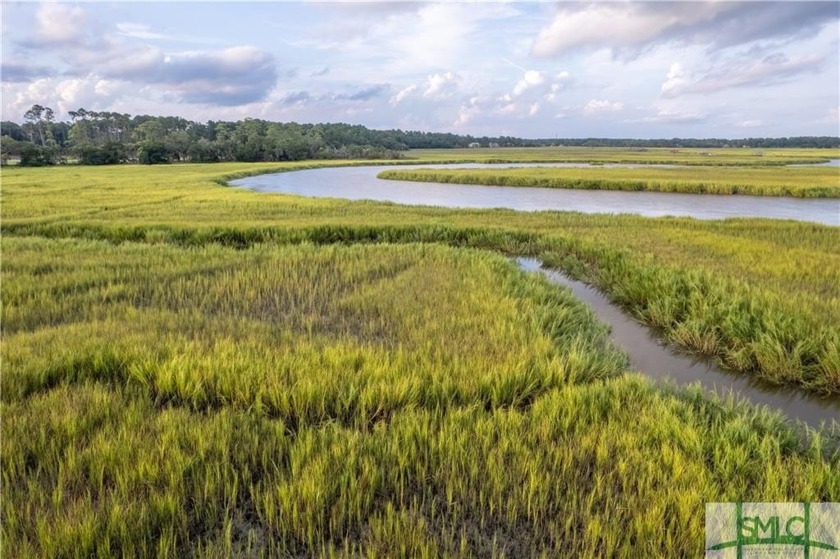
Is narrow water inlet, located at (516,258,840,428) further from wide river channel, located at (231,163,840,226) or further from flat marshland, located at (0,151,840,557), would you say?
wide river channel, located at (231,163,840,226)

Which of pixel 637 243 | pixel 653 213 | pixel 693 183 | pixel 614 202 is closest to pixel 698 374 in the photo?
pixel 637 243

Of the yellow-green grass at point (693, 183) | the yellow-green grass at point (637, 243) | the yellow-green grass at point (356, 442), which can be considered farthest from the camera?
the yellow-green grass at point (693, 183)

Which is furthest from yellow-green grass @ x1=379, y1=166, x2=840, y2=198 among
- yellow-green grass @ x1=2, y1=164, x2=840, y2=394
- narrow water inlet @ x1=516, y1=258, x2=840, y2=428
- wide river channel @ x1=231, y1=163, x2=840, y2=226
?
narrow water inlet @ x1=516, y1=258, x2=840, y2=428

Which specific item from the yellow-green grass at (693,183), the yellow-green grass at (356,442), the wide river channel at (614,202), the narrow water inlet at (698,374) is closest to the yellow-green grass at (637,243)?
the narrow water inlet at (698,374)

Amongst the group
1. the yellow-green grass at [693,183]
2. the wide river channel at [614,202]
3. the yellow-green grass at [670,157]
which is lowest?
the wide river channel at [614,202]

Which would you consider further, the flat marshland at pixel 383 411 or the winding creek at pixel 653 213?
the winding creek at pixel 653 213

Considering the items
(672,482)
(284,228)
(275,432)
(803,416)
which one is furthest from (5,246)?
(803,416)

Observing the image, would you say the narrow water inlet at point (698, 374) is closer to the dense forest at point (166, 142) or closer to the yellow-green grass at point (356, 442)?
the yellow-green grass at point (356, 442)

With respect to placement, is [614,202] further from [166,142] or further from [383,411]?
[166,142]
